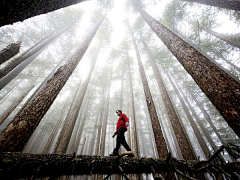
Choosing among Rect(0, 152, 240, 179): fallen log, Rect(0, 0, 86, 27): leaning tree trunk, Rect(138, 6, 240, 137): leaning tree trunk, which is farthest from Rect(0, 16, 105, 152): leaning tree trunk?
Rect(138, 6, 240, 137): leaning tree trunk

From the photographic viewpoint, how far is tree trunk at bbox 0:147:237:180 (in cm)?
163

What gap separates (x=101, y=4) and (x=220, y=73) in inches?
572

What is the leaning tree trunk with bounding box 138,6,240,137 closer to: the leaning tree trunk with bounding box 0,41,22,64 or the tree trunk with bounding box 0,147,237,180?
the tree trunk with bounding box 0,147,237,180

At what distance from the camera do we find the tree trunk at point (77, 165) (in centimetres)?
163

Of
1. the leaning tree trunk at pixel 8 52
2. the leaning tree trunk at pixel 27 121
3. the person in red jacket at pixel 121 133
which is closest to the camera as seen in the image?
the leaning tree trunk at pixel 27 121

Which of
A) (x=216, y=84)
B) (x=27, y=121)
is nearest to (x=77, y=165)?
(x=27, y=121)

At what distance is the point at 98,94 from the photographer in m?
19.5

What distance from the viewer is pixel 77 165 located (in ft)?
6.36

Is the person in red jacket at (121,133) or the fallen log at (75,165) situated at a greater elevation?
the person in red jacket at (121,133)

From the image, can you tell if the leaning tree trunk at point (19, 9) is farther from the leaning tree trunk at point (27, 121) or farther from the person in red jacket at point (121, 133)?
the person in red jacket at point (121, 133)

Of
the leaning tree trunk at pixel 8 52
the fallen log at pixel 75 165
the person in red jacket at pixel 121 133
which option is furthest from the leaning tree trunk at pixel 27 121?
the person in red jacket at pixel 121 133

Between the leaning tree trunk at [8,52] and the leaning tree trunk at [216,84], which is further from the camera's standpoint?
the leaning tree trunk at [8,52]

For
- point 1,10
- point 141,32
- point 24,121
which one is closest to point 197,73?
point 1,10

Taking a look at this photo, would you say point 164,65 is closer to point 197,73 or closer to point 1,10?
point 197,73
